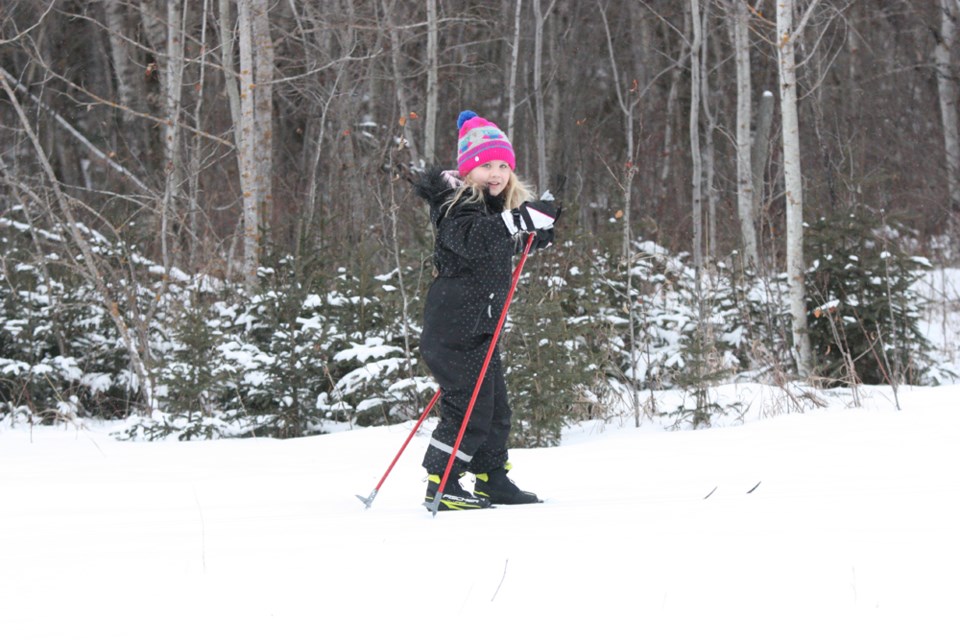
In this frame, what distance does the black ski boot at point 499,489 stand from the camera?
13.8ft

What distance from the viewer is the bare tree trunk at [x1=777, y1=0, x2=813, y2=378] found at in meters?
9.00

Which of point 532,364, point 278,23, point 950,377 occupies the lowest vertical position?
point 950,377

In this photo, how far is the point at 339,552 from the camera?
9.78 feet

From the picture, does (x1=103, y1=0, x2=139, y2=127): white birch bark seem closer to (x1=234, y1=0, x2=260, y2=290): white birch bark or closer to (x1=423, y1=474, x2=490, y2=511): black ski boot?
(x1=234, y1=0, x2=260, y2=290): white birch bark

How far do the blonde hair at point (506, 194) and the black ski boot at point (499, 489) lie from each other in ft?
3.66

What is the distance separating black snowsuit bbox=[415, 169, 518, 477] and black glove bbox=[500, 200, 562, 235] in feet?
0.38

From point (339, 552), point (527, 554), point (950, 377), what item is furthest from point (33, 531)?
point (950, 377)

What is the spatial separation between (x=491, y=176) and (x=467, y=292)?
503 mm

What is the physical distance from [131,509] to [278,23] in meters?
15.2

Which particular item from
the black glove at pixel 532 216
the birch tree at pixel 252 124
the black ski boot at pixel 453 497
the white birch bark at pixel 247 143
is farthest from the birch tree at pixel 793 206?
the black glove at pixel 532 216

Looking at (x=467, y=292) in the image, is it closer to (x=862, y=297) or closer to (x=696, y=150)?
(x=862, y=297)

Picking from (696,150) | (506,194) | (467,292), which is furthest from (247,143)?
(467,292)

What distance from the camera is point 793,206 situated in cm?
900

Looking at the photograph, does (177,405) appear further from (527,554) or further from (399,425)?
(527,554)
